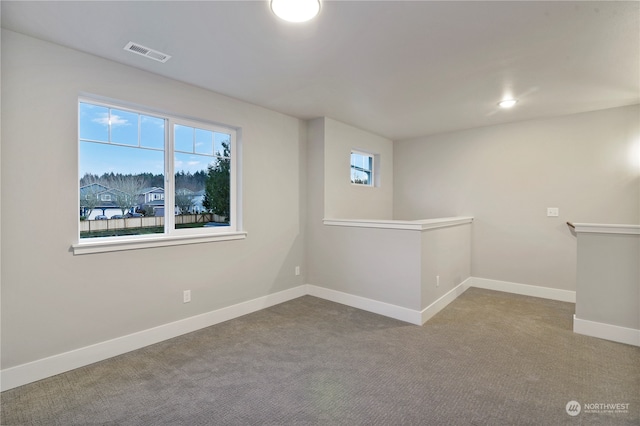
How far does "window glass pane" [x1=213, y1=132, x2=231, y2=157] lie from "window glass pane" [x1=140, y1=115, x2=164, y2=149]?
589 mm

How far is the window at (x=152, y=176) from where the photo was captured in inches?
104

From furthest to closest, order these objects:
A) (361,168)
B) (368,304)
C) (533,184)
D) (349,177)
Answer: (361,168), (349,177), (533,184), (368,304)

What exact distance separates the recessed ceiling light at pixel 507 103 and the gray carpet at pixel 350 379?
245cm

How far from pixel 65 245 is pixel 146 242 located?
22.5 inches

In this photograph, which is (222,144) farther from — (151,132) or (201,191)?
(151,132)

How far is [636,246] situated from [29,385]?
16.3 ft

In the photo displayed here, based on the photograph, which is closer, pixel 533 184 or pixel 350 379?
pixel 350 379

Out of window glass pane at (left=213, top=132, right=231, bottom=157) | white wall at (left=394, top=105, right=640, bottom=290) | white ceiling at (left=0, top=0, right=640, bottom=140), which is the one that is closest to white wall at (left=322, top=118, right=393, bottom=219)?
white wall at (left=394, top=105, right=640, bottom=290)

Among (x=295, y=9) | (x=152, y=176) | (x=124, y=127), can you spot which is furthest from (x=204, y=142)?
(x=295, y=9)

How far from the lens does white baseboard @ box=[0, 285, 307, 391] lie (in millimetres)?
2193

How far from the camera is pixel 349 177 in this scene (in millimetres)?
4641

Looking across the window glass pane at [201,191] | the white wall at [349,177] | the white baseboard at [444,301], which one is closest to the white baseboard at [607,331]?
the white baseboard at [444,301]

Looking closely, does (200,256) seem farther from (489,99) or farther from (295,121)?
(489,99)

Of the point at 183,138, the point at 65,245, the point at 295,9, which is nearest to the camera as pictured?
the point at 295,9
